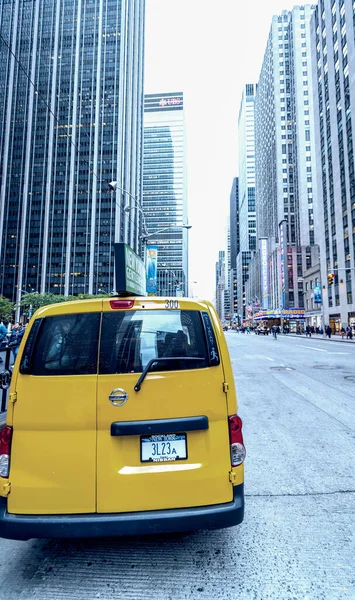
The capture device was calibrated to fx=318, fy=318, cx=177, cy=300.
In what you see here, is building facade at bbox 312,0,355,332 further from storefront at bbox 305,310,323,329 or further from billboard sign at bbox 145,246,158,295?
billboard sign at bbox 145,246,158,295

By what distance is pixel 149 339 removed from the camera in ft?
8.23

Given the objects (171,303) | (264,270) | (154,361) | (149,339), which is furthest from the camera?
(264,270)

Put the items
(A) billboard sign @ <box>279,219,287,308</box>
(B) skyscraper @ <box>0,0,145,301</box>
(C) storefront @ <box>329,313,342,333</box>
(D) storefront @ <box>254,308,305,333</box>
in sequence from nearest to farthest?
(C) storefront @ <box>329,313,342,333</box>
(D) storefront @ <box>254,308,305,333</box>
(A) billboard sign @ <box>279,219,287,308</box>
(B) skyscraper @ <box>0,0,145,301</box>

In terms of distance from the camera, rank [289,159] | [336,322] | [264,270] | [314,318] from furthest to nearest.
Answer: [264,270] → [289,159] → [314,318] → [336,322]

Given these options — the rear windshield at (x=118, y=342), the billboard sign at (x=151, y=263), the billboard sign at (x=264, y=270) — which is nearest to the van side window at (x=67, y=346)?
the rear windshield at (x=118, y=342)

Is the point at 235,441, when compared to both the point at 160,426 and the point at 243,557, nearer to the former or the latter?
the point at 160,426

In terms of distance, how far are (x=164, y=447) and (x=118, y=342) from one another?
83 centimetres

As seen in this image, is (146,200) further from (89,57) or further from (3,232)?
(3,232)

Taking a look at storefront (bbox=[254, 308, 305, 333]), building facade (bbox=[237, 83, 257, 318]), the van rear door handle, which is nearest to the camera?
the van rear door handle

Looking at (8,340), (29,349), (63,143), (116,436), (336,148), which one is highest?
(63,143)

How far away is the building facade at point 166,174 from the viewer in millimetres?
164500

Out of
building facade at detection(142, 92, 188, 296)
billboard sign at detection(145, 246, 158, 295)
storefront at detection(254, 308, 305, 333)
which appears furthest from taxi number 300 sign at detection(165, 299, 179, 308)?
building facade at detection(142, 92, 188, 296)

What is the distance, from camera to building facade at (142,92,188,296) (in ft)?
540

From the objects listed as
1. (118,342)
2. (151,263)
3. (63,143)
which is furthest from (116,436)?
(63,143)
